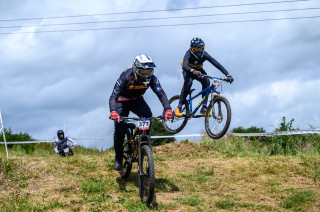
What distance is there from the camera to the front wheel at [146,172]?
739cm

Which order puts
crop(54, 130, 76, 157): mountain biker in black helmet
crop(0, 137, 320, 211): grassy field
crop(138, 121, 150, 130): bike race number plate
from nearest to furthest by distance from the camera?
crop(138, 121, 150, 130): bike race number plate
crop(0, 137, 320, 211): grassy field
crop(54, 130, 76, 157): mountain biker in black helmet

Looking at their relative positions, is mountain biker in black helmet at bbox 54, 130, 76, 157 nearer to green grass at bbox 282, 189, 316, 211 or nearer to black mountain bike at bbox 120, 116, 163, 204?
black mountain bike at bbox 120, 116, 163, 204

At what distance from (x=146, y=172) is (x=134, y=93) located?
6.29ft

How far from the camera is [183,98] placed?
515 inches

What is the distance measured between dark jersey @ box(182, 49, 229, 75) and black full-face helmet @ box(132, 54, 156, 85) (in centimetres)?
355

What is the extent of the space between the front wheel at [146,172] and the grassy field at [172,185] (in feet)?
0.77

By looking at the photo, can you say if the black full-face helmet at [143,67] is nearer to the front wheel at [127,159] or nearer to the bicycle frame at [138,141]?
the bicycle frame at [138,141]

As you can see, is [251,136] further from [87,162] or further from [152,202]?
[152,202]

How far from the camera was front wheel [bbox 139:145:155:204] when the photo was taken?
7.39m

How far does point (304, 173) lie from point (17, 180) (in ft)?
24.5

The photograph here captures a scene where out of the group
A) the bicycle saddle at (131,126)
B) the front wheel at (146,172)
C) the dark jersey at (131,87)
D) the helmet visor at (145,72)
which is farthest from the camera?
the bicycle saddle at (131,126)

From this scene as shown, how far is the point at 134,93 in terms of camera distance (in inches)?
349

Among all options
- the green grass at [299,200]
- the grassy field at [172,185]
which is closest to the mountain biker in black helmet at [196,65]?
the grassy field at [172,185]

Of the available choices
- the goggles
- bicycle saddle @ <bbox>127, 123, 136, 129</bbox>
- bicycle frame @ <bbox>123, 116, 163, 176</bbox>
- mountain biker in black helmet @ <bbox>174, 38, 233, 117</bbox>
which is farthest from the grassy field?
the goggles
